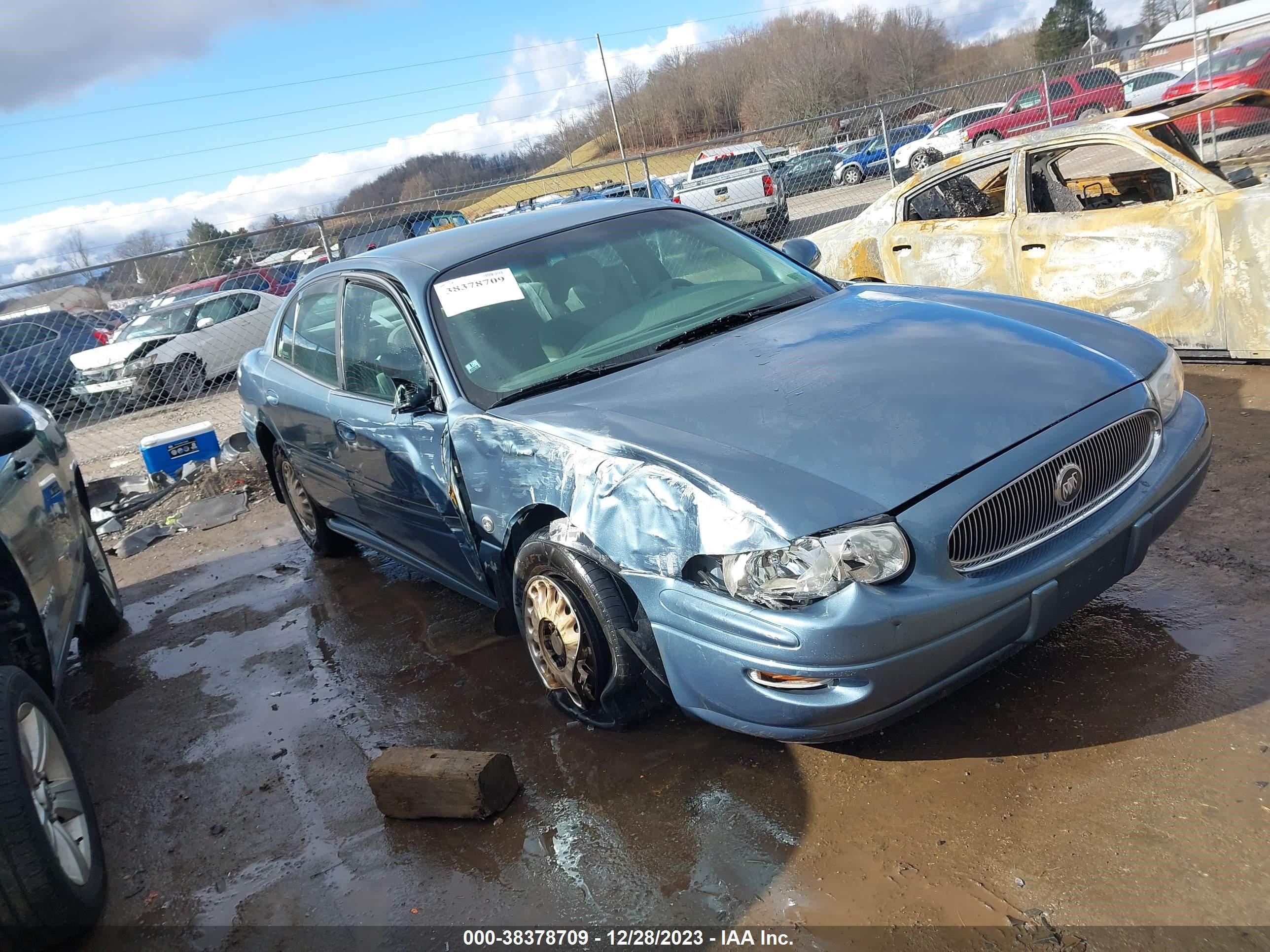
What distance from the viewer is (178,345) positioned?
1394cm

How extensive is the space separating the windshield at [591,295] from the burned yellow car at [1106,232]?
2625 millimetres

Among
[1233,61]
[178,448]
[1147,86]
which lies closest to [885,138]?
[178,448]

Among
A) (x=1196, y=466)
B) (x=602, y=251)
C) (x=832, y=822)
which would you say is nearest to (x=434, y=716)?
(x=832, y=822)

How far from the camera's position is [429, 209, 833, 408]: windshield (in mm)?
3664

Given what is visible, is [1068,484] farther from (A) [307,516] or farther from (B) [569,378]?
(A) [307,516]

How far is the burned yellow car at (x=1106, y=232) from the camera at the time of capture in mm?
5430

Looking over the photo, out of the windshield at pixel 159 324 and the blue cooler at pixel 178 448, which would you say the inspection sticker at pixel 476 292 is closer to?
the blue cooler at pixel 178 448

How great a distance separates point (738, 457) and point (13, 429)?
2.49 m

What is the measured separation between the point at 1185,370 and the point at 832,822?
4.71 metres

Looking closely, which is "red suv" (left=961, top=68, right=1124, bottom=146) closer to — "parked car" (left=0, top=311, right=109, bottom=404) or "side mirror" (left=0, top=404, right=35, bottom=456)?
"parked car" (left=0, top=311, right=109, bottom=404)

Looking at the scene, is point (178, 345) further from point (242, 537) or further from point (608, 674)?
point (608, 674)

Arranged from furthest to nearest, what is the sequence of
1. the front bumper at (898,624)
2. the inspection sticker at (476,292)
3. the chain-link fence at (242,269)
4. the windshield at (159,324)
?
the windshield at (159,324)
the chain-link fence at (242,269)
the inspection sticker at (476,292)
the front bumper at (898,624)

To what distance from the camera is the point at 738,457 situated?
2.72 m

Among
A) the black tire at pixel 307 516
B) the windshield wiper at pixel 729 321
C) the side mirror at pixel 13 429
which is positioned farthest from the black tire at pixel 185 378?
the windshield wiper at pixel 729 321
